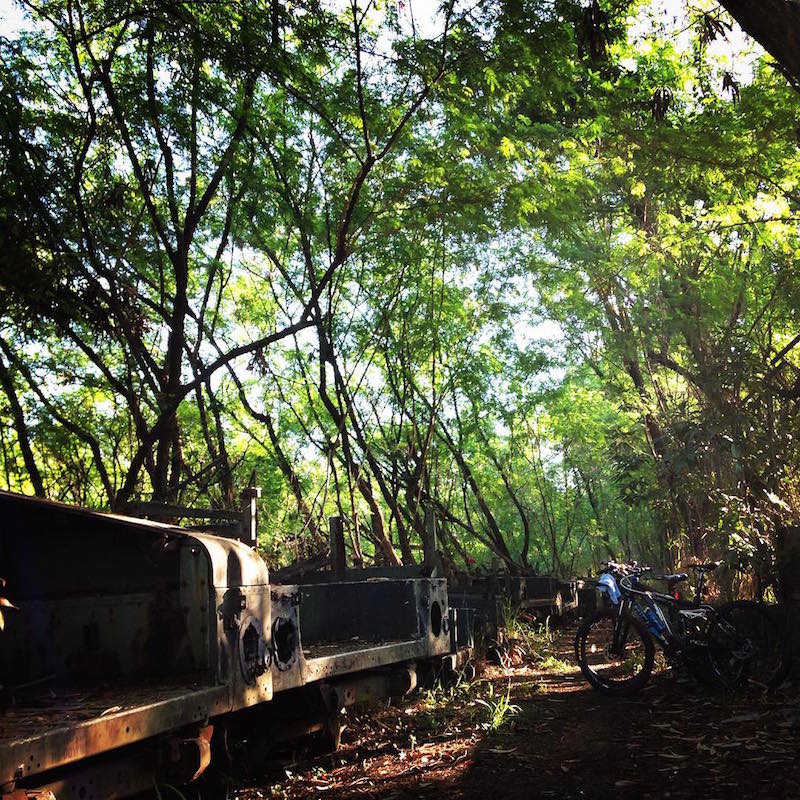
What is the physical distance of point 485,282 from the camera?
1566 cm

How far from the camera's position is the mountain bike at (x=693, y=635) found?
6863 mm

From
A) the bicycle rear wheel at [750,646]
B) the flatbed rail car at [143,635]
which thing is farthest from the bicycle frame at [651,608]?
the flatbed rail car at [143,635]

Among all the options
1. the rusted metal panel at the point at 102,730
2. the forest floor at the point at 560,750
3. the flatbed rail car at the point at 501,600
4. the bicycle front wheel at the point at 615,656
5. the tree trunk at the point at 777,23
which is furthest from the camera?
the flatbed rail car at the point at 501,600

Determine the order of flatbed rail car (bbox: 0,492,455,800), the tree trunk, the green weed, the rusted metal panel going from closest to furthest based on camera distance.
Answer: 1. the rusted metal panel
2. flatbed rail car (bbox: 0,492,455,800)
3. the tree trunk
4. the green weed

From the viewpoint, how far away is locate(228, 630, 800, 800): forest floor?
15.0 feet

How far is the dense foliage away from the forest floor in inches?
77.3

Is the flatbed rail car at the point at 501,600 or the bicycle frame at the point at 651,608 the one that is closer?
the bicycle frame at the point at 651,608

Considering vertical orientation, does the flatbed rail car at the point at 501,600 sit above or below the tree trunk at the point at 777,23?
below

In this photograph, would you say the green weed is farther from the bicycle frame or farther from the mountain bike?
the bicycle frame

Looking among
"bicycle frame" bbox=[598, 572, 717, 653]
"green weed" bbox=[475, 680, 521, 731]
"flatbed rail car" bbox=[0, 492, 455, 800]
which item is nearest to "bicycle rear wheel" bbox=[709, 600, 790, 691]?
"bicycle frame" bbox=[598, 572, 717, 653]

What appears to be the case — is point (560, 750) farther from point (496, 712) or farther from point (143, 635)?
point (143, 635)

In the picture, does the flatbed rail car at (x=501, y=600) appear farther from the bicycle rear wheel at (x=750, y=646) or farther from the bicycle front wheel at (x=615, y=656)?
the bicycle rear wheel at (x=750, y=646)

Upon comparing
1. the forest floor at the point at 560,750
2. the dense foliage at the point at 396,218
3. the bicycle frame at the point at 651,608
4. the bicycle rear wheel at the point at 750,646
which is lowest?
the forest floor at the point at 560,750

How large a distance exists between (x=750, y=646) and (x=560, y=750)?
2402 millimetres
